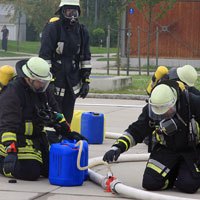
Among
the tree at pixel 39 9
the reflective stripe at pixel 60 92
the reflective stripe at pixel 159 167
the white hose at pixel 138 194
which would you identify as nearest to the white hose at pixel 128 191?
the white hose at pixel 138 194

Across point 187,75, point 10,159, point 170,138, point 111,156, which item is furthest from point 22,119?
point 187,75

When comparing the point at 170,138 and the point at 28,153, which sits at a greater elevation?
the point at 170,138

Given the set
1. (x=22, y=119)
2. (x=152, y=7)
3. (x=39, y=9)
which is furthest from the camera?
(x=39, y=9)

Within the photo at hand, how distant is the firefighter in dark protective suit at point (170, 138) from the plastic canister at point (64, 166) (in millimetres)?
340

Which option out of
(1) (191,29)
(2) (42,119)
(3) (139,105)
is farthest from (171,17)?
(2) (42,119)

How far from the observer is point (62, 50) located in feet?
26.2

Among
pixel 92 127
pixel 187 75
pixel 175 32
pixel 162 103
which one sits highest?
pixel 175 32

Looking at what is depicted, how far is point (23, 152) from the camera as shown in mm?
6410

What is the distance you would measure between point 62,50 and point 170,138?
8.00 feet

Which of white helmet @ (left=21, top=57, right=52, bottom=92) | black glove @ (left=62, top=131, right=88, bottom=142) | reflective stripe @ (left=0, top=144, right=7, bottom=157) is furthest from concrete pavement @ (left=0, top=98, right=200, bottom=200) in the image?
white helmet @ (left=21, top=57, right=52, bottom=92)

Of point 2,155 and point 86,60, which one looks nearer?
point 2,155

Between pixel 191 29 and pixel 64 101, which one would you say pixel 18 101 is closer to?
pixel 64 101

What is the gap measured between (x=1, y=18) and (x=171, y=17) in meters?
30.1

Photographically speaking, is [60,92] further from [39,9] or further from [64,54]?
[39,9]
